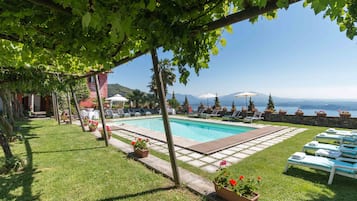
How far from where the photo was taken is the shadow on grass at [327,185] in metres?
3.34

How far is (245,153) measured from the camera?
6.12m

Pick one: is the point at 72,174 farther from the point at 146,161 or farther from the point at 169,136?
the point at 169,136

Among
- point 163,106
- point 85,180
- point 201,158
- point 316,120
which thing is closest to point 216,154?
point 201,158

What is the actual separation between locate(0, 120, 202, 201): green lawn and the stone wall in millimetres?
11984

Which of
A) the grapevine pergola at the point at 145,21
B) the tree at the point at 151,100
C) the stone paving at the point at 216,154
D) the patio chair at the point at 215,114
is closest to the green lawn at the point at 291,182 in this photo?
the stone paving at the point at 216,154

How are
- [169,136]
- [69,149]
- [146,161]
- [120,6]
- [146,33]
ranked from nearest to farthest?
[120,6] → [146,33] → [169,136] → [146,161] → [69,149]

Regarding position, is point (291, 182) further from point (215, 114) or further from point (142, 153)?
point (215, 114)

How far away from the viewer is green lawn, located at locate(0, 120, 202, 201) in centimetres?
352

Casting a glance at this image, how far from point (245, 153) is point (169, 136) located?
143 inches

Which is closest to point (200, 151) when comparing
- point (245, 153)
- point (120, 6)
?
point (245, 153)

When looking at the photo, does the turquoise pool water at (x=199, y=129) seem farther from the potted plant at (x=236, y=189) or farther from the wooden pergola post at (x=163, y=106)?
the potted plant at (x=236, y=189)

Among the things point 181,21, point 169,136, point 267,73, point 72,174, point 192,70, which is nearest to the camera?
point 181,21

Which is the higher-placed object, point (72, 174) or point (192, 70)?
point (192, 70)

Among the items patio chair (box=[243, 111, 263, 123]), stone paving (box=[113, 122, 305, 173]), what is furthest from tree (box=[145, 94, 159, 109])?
stone paving (box=[113, 122, 305, 173])
